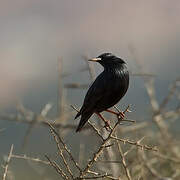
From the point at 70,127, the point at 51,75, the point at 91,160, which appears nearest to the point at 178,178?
the point at 70,127

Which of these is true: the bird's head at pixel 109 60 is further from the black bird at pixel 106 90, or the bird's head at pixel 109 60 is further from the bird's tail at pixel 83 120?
the bird's tail at pixel 83 120

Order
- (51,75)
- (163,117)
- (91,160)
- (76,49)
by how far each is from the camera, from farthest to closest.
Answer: (76,49)
(51,75)
(163,117)
(91,160)

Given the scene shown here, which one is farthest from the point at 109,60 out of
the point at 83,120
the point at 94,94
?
the point at 83,120

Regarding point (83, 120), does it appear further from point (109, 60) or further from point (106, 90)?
point (109, 60)

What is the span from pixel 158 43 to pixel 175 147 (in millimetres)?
109269

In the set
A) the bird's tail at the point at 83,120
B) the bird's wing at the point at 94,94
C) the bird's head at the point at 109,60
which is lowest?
the bird's tail at the point at 83,120

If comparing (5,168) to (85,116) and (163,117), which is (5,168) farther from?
(163,117)

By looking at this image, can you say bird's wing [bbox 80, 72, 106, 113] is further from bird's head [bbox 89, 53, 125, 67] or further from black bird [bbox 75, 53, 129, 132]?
bird's head [bbox 89, 53, 125, 67]

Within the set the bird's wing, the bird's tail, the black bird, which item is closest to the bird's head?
the black bird

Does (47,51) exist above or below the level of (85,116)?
below

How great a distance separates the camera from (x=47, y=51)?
400 feet

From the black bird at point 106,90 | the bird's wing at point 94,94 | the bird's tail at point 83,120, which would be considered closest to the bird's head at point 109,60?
the black bird at point 106,90

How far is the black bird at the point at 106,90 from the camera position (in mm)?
8836

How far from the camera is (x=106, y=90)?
29.2 feet
